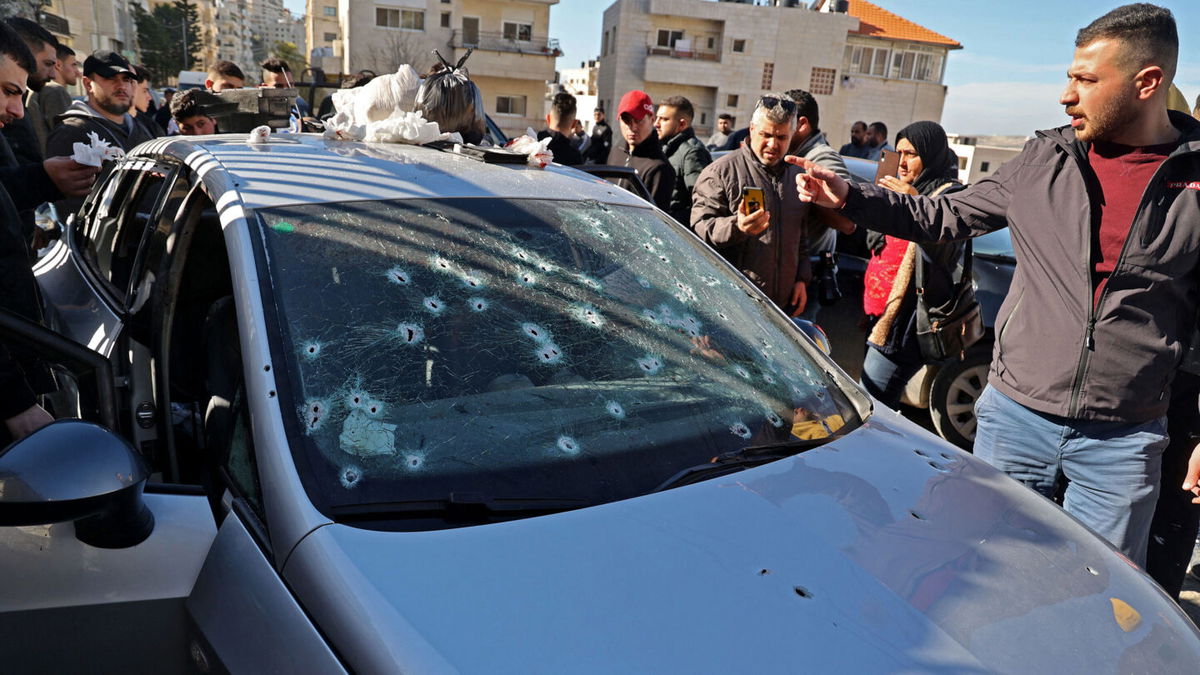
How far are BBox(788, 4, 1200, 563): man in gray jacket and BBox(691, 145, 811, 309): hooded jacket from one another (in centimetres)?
138

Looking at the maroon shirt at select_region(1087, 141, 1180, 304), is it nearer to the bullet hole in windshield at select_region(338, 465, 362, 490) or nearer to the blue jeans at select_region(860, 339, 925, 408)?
the blue jeans at select_region(860, 339, 925, 408)

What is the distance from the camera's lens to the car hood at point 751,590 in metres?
1.15

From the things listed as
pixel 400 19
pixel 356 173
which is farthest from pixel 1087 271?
pixel 400 19

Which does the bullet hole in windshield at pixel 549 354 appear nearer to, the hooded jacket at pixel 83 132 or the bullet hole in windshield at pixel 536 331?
the bullet hole in windshield at pixel 536 331

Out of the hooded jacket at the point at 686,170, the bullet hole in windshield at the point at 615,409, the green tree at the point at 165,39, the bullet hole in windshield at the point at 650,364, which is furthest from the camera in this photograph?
the green tree at the point at 165,39

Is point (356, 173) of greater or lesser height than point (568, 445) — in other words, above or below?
above

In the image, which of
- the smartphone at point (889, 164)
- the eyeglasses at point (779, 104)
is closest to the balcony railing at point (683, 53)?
the eyeglasses at point (779, 104)

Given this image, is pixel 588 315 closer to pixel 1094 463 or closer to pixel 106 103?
pixel 1094 463

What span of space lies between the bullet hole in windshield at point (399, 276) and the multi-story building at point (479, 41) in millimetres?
42433

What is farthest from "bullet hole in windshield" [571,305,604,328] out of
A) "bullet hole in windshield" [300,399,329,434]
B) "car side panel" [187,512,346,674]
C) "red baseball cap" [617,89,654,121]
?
"red baseball cap" [617,89,654,121]

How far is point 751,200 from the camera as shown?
3.35 metres

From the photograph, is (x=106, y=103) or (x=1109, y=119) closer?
(x=1109, y=119)

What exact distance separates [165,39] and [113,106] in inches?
2504

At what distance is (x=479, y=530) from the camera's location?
4.45 ft
